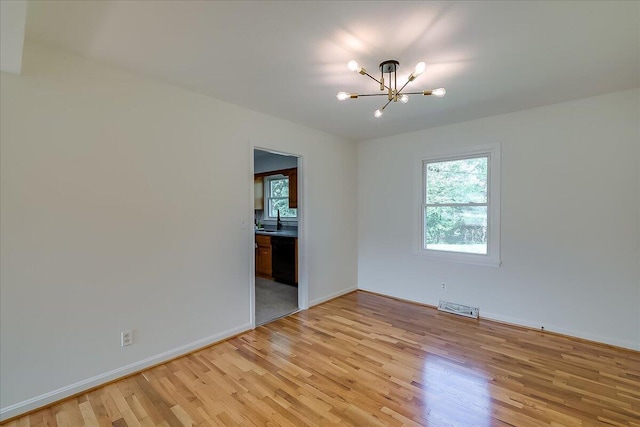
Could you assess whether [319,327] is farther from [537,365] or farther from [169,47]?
[169,47]

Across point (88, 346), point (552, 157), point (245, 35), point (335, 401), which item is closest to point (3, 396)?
point (88, 346)

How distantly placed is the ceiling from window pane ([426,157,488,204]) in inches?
39.4

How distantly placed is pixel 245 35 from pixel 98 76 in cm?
127

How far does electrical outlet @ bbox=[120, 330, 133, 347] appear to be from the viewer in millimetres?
2367

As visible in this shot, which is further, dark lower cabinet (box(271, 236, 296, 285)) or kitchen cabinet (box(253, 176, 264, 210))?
kitchen cabinet (box(253, 176, 264, 210))

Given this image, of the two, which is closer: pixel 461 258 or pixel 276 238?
pixel 461 258

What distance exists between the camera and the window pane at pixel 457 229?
146 inches

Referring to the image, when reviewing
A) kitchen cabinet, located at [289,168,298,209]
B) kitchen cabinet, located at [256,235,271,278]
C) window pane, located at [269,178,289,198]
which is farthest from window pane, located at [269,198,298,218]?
kitchen cabinet, located at [256,235,271,278]

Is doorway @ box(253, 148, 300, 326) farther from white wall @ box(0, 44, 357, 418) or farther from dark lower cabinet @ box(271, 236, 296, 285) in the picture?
white wall @ box(0, 44, 357, 418)

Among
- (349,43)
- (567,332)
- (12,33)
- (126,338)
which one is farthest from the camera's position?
(567,332)

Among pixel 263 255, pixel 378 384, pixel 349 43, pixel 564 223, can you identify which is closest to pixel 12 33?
pixel 349 43

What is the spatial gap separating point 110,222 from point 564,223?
435 cm

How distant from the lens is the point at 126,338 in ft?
7.84

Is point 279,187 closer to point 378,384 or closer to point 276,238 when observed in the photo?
point 276,238
